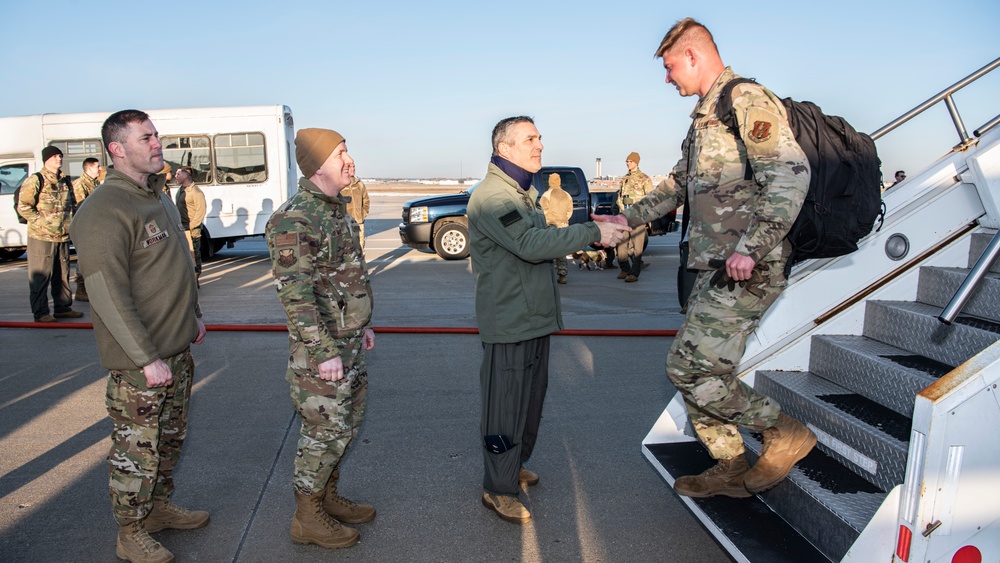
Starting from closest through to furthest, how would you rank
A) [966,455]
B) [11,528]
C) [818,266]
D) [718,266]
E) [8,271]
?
[966,455]
[718,266]
[11,528]
[818,266]
[8,271]

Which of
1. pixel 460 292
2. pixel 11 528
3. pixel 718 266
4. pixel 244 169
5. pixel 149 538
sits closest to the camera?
pixel 718 266

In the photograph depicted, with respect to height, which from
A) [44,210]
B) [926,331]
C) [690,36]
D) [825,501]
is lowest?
[825,501]

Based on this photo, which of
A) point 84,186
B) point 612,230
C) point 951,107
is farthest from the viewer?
point 84,186

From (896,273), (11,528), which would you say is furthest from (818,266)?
(11,528)

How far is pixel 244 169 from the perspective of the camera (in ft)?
45.8

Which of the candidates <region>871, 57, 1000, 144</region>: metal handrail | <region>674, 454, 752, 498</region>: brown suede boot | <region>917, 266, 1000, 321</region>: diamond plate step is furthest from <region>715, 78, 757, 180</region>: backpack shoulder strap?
<region>871, 57, 1000, 144</region>: metal handrail

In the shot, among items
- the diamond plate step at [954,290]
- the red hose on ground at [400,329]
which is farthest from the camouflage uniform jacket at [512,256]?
the red hose on ground at [400,329]

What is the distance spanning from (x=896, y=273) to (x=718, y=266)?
1429 millimetres

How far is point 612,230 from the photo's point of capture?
121 inches

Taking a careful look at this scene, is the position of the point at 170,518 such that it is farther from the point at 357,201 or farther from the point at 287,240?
the point at 357,201

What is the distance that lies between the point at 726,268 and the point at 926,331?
52.1 inches

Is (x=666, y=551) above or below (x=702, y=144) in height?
below

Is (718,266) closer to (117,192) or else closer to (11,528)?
(117,192)

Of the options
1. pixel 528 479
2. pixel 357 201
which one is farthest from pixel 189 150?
pixel 528 479
